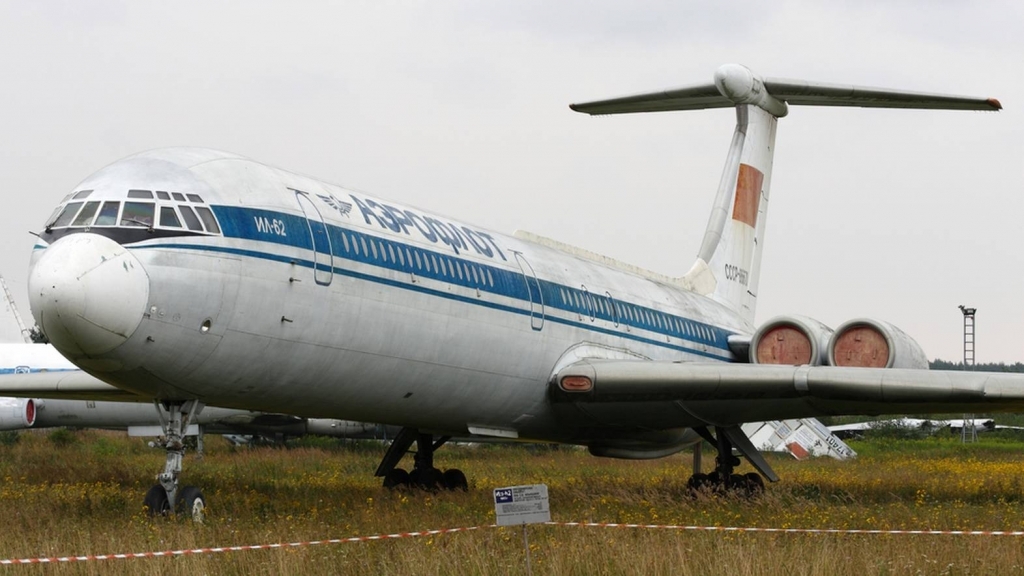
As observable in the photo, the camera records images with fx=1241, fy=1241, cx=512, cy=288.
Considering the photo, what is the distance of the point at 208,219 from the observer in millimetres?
10672

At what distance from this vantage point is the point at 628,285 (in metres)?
18.1

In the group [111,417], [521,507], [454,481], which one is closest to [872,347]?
[454,481]

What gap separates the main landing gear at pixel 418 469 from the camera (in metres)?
→ 16.3

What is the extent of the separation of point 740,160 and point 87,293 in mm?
15932

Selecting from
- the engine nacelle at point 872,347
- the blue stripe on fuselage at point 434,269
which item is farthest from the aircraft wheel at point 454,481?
the engine nacelle at point 872,347

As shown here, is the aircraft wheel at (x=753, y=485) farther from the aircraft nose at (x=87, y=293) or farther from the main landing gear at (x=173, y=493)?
the aircraft nose at (x=87, y=293)

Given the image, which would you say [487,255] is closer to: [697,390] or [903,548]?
[697,390]

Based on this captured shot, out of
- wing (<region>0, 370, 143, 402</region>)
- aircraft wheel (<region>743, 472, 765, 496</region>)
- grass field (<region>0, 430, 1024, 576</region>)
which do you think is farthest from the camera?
aircraft wheel (<region>743, 472, 765, 496</region>)

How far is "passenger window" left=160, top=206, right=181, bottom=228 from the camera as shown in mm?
10430

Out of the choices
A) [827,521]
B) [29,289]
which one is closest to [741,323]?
[827,521]

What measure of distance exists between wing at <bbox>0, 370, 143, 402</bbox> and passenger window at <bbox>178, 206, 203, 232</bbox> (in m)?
4.61

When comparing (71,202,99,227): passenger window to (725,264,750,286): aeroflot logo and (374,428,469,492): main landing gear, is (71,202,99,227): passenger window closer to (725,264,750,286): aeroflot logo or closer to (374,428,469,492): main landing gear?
(374,428,469,492): main landing gear

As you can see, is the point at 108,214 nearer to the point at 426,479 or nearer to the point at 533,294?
the point at 533,294

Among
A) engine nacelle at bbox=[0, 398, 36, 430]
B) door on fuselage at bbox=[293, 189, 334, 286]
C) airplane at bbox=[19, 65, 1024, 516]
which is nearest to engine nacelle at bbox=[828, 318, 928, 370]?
airplane at bbox=[19, 65, 1024, 516]
